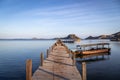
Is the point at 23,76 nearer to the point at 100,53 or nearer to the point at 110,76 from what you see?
the point at 110,76

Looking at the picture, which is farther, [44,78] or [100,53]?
[100,53]

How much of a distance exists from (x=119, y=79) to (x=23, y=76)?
1347 centimetres

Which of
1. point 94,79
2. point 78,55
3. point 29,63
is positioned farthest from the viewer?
point 78,55

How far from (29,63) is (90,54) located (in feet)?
112

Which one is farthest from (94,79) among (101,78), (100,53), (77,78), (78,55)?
(100,53)

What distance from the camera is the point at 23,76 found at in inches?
851

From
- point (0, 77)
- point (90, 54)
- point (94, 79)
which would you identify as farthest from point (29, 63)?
point (90, 54)

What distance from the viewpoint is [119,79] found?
20281mm

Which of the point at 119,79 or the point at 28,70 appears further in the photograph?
the point at 119,79

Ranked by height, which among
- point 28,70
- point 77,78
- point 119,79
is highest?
point 28,70

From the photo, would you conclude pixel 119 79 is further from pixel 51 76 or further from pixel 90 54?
pixel 90 54

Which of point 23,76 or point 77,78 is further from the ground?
point 77,78

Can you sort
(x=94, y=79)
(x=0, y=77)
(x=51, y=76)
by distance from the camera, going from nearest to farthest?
(x=51, y=76), (x=94, y=79), (x=0, y=77)

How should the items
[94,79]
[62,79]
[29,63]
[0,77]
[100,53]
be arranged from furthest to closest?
[100,53], [0,77], [94,79], [62,79], [29,63]
